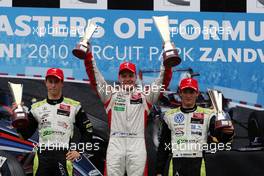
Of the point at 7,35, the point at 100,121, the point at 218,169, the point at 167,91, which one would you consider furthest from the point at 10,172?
the point at 218,169

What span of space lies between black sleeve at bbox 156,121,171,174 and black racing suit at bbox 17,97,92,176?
0.57m

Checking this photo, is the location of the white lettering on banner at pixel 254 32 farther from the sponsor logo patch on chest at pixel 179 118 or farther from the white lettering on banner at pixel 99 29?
the white lettering on banner at pixel 99 29

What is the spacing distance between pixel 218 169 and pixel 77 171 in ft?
4.29

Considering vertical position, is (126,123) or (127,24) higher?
(127,24)

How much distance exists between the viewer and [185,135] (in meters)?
3.54

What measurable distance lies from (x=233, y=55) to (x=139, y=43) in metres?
0.88

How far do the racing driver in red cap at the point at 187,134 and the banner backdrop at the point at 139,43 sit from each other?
638 mm

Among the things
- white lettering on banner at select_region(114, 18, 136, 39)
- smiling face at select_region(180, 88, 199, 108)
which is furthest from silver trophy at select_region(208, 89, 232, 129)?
white lettering on banner at select_region(114, 18, 136, 39)

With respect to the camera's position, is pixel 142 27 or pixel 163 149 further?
pixel 142 27

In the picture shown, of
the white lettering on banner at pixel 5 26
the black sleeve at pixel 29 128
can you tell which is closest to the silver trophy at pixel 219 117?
the black sleeve at pixel 29 128

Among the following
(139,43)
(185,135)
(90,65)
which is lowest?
(185,135)

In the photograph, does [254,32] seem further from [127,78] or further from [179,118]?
[127,78]

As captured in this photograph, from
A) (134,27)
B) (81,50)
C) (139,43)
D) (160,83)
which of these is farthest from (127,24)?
(81,50)

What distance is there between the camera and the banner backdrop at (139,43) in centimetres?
413
